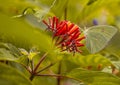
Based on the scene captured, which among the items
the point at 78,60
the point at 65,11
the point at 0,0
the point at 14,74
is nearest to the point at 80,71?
the point at 78,60

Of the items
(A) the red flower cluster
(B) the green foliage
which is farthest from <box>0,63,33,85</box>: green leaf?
(A) the red flower cluster

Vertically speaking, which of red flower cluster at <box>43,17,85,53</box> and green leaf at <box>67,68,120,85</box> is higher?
red flower cluster at <box>43,17,85,53</box>

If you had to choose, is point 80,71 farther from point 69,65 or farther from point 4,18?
point 4,18

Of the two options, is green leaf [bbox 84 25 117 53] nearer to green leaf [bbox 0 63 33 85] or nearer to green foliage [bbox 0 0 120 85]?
green foliage [bbox 0 0 120 85]

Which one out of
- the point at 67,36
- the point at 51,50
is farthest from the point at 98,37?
the point at 51,50

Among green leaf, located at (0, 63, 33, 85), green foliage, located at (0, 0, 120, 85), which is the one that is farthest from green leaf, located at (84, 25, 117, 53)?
green leaf, located at (0, 63, 33, 85)

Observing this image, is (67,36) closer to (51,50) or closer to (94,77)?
(94,77)

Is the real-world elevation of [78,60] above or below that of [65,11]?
below

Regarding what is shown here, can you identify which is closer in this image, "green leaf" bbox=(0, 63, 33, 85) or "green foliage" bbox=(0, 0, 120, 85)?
"green foliage" bbox=(0, 0, 120, 85)
